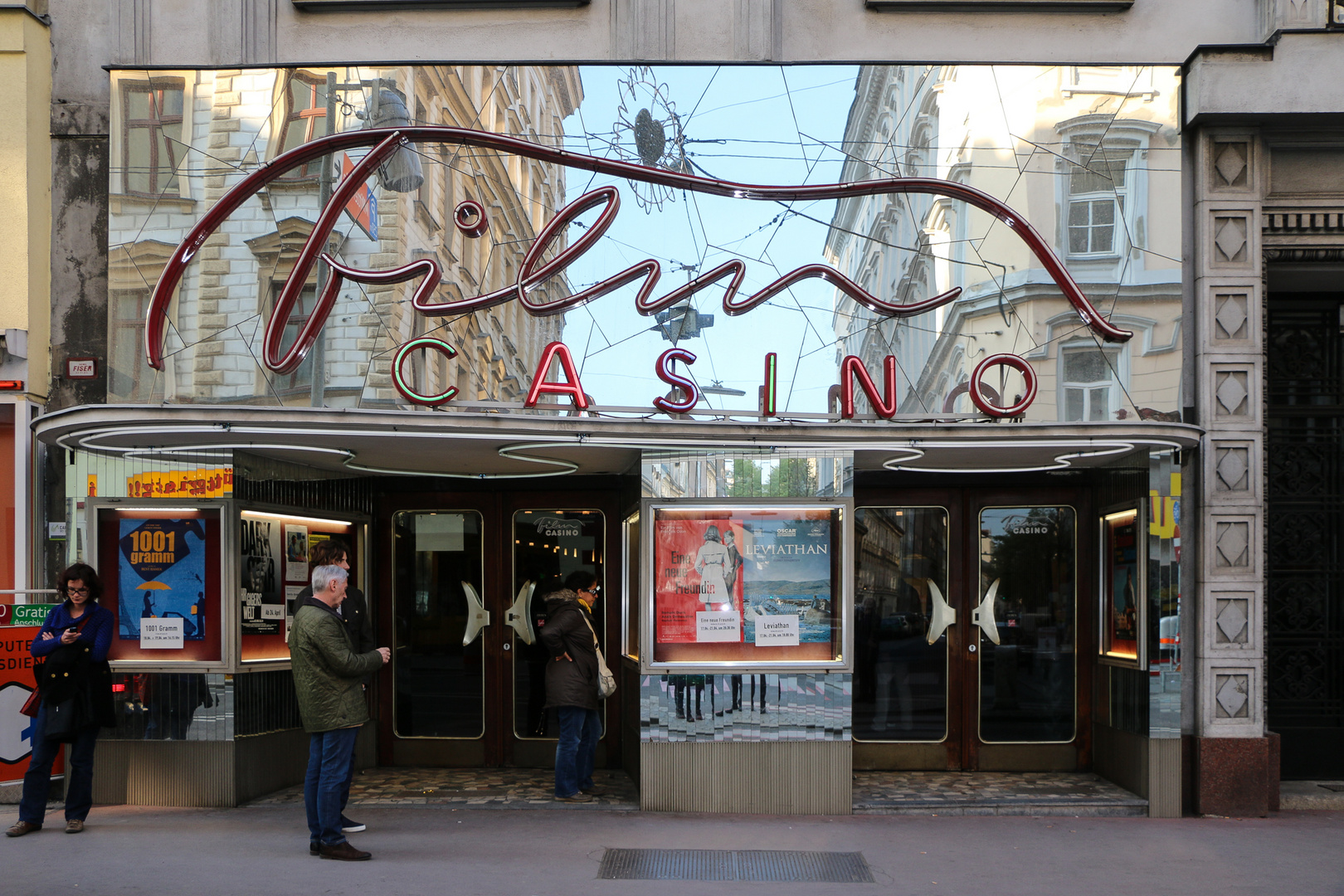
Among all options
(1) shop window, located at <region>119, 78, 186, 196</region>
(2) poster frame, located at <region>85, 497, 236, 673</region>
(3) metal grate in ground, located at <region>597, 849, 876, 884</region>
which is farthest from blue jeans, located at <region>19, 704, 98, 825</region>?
(1) shop window, located at <region>119, 78, 186, 196</region>

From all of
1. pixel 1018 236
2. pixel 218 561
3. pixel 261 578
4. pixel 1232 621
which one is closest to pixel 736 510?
pixel 1018 236

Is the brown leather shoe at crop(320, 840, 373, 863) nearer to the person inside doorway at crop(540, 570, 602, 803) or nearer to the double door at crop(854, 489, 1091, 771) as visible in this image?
the person inside doorway at crop(540, 570, 602, 803)

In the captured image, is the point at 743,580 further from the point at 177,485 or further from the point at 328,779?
the point at 177,485

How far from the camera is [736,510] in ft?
29.8

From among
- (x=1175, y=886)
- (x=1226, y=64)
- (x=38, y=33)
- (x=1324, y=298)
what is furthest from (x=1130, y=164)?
(x=38, y=33)

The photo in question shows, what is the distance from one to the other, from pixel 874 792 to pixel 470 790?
3315 millimetres

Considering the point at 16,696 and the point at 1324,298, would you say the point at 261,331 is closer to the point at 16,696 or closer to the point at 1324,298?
the point at 16,696

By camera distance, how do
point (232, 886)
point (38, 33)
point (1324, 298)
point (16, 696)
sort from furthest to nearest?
1. point (1324, 298)
2. point (38, 33)
3. point (16, 696)
4. point (232, 886)

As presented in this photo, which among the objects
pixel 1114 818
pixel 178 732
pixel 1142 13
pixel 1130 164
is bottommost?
pixel 1114 818

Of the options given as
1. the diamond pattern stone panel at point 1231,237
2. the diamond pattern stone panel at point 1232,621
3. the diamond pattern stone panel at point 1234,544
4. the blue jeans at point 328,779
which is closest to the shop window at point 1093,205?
the diamond pattern stone panel at point 1231,237

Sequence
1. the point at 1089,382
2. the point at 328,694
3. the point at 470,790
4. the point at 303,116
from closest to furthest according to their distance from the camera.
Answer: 1. the point at 328,694
2. the point at 1089,382
3. the point at 303,116
4. the point at 470,790

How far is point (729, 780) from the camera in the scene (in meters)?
8.84

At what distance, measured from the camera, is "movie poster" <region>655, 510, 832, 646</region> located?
355 inches

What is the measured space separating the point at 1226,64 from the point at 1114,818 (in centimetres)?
591
